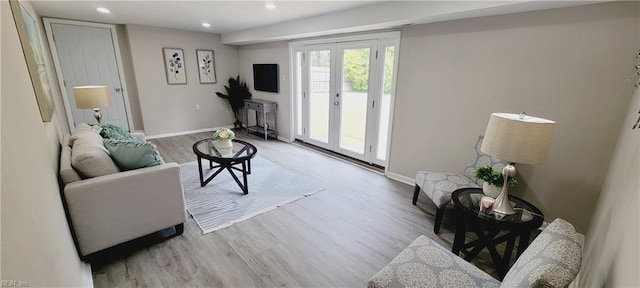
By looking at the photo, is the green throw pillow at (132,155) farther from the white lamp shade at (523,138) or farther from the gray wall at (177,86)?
the gray wall at (177,86)

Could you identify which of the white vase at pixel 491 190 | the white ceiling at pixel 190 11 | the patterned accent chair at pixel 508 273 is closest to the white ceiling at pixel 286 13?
the white ceiling at pixel 190 11

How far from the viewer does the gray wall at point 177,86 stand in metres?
5.05

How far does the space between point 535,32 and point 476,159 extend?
3.91ft

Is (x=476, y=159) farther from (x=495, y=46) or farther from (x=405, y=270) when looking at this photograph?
(x=405, y=270)

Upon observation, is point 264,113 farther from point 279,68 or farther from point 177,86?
point 177,86

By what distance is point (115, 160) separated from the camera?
82.4 inches

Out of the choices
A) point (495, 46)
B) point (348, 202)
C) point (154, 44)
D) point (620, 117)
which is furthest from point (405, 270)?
point (154, 44)

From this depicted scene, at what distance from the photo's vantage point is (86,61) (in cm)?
466

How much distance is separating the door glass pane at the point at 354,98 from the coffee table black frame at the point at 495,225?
214 centimetres

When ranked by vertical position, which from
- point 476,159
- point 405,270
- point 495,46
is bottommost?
point 405,270

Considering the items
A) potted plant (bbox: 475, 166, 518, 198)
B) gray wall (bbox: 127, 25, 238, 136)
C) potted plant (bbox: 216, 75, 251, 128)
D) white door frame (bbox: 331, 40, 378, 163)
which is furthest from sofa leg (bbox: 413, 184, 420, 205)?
gray wall (bbox: 127, 25, 238, 136)

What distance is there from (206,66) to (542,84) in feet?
19.2

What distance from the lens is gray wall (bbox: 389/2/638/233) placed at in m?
2.03

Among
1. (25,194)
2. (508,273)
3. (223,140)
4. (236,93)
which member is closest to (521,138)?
(508,273)
